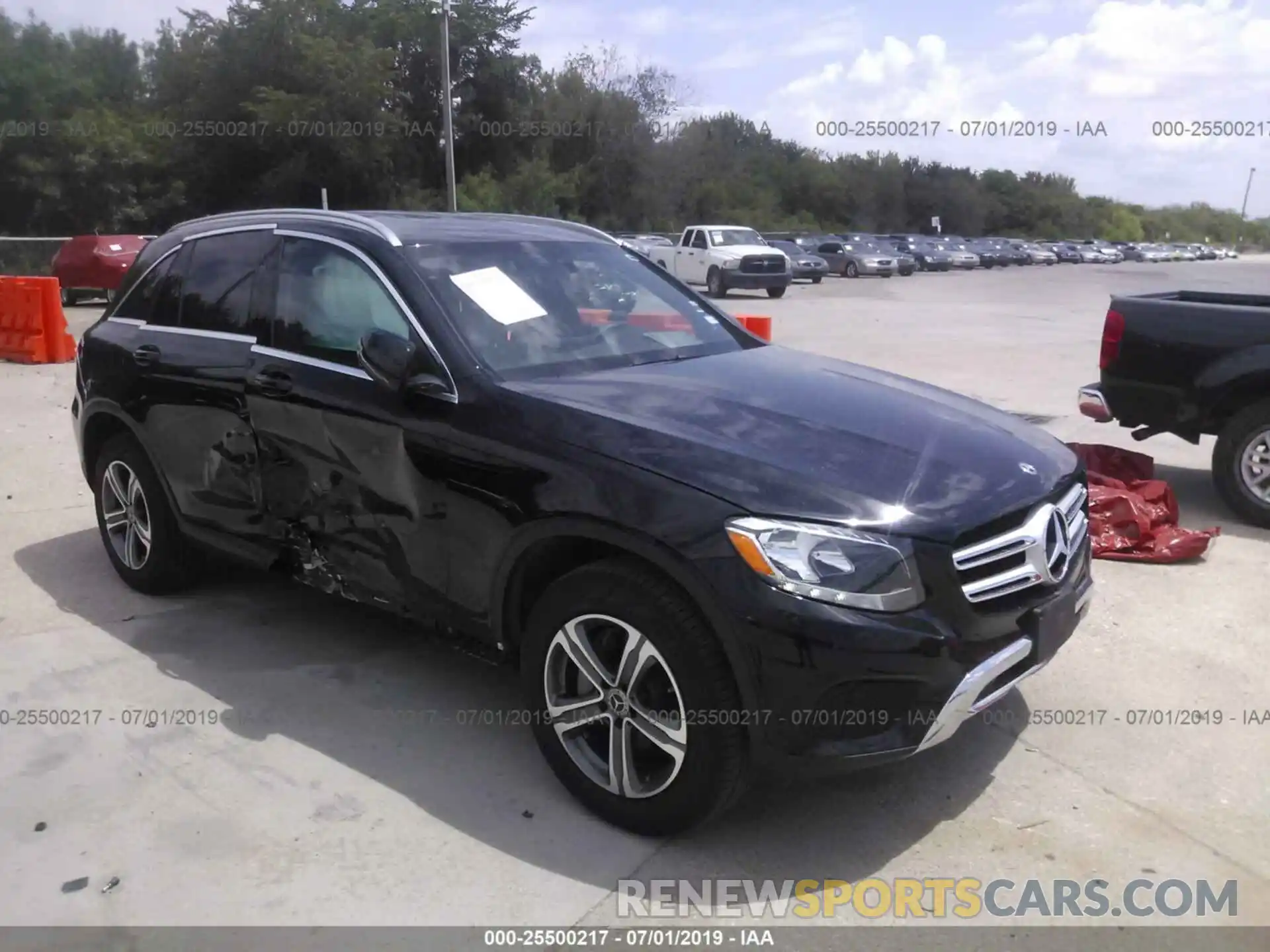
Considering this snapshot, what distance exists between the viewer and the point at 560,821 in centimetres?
355

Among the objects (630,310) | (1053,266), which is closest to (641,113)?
(1053,266)

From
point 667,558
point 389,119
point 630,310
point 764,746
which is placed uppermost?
point 389,119

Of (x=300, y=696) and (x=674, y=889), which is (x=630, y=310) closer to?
(x=300, y=696)

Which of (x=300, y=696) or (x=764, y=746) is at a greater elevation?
(x=764, y=746)

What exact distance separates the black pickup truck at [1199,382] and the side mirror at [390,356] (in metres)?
5.07

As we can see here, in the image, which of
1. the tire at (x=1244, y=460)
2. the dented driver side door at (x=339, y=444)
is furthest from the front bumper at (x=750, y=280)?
the dented driver side door at (x=339, y=444)

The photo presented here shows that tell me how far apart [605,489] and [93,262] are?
70.2ft

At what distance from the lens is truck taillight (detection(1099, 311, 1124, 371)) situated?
23.7 ft

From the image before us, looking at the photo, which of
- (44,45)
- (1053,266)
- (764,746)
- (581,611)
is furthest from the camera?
(1053,266)

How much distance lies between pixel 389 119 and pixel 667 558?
39345 mm

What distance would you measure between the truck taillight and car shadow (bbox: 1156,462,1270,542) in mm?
924

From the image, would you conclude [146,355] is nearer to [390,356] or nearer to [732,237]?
[390,356]

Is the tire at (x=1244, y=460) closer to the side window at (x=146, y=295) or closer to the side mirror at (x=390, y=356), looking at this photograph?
the side mirror at (x=390, y=356)

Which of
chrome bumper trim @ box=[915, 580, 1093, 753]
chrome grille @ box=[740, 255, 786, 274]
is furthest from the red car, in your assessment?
chrome bumper trim @ box=[915, 580, 1093, 753]
